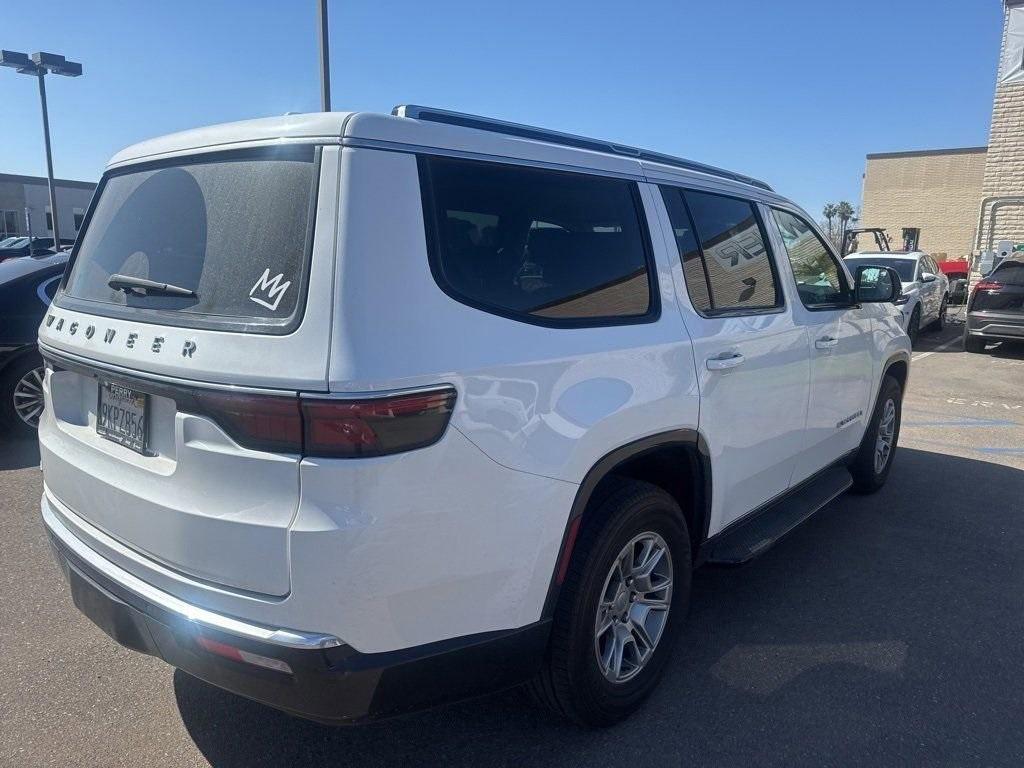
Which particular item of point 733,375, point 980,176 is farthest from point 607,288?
point 980,176

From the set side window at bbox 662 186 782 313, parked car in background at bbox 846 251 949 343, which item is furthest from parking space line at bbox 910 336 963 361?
side window at bbox 662 186 782 313

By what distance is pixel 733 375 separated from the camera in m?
3.16

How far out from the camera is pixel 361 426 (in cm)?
186

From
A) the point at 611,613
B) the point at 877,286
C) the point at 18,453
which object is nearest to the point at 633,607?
Result: the point at 611,613

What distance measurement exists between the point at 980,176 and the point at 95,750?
51353mm

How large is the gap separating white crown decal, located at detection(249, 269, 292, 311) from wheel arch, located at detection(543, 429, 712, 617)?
1050 millimetres

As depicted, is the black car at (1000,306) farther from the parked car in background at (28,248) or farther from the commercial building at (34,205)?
the commercial building at (34,205)

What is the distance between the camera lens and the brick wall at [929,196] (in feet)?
145

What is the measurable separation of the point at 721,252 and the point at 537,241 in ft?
3.93

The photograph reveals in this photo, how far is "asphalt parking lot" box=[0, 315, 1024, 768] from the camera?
104 inches

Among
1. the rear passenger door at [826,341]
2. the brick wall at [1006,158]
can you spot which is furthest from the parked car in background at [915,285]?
the rear passenger door at [826,341]

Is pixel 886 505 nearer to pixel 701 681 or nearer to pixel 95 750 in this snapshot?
pixel 701 681

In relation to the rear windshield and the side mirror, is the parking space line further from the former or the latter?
the rear windshield

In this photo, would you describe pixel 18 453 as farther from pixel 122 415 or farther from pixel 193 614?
pixel 193 614
